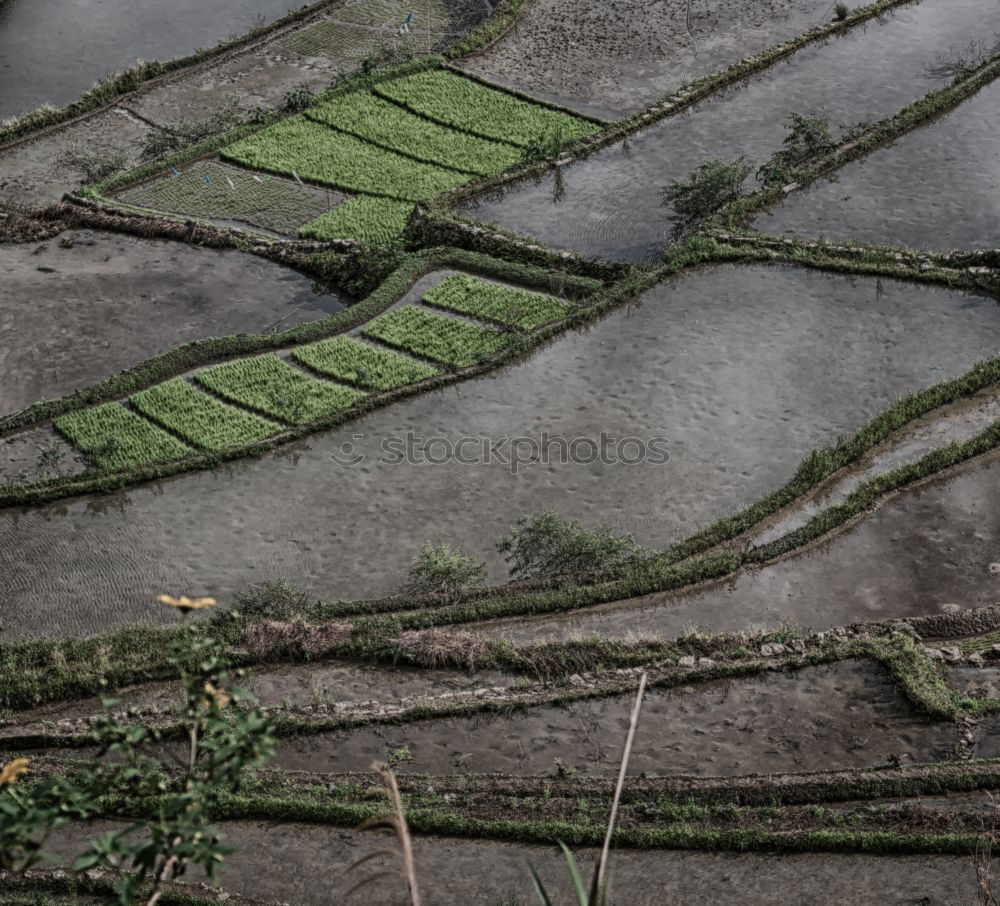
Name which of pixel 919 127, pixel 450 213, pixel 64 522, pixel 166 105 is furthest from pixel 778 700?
pixel 166 105

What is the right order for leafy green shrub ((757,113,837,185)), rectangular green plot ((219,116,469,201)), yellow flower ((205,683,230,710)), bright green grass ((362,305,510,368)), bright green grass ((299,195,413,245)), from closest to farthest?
yellow flower ((205,683,230,710))
bright green grass ((362,305,510,368))
bright green grass ((299,195,413,245))
leafy green shrub ((757,113,837,185))
rectangular green plot ((219,116,469,201))

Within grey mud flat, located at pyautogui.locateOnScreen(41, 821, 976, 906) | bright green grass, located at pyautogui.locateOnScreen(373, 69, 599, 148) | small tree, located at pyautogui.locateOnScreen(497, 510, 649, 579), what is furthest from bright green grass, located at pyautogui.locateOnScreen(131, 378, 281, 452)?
bright green grass, located at pyautogui.locateOnScreen(373, 69, 599, 148)

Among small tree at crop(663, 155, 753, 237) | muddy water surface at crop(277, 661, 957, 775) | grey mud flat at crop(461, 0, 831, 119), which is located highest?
grey mud flat at crop(461, 0, 831, 119)

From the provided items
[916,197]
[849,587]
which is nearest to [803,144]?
[916,197]

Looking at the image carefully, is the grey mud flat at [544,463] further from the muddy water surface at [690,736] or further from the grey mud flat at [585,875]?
the grey mud flat at [585,875]

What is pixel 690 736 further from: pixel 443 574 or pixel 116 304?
pixel 116 304

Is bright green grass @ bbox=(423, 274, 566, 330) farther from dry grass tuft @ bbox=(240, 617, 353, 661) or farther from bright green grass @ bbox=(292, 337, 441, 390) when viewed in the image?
dry grass tuft @ bbox=(240, 617, 353, 661)
